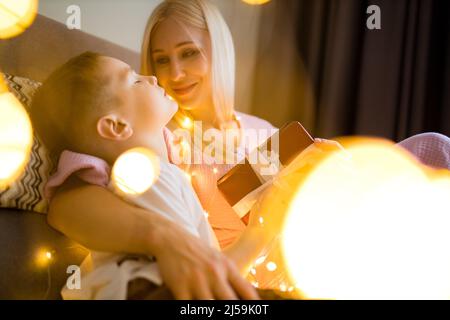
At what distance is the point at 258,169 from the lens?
1060 mm

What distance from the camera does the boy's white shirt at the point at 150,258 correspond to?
0.72 metres

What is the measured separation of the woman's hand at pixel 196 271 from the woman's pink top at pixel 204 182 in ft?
0.72

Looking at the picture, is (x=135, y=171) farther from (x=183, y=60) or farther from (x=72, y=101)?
(x=183, y=60)

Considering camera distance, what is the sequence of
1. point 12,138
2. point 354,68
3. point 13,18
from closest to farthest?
point 12,138 < point 13,18 < point 354,68

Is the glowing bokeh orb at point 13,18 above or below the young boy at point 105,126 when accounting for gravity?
above

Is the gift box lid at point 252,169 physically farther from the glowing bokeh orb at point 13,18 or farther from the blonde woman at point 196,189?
the glowing bokeh orb at point 13,18

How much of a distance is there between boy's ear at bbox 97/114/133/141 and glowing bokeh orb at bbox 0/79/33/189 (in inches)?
8.8

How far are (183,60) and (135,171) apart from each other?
81 centimetres

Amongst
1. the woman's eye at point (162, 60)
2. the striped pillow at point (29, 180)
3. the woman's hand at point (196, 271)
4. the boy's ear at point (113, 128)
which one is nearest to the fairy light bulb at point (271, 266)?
the woman's hand at point (196, 271)

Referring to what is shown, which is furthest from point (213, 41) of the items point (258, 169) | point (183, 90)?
point (258, 169)

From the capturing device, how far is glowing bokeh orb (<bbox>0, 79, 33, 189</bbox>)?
0.99 m

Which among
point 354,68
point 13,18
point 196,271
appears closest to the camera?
point 196,271

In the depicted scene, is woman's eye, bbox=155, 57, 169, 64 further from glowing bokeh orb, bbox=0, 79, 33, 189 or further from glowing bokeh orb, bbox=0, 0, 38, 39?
glowing bokeh orb, bbox=0, 79, 33, 189
